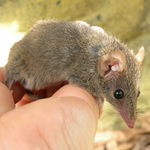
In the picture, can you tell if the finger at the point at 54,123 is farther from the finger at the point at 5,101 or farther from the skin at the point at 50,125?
the finger at the point at 5,101

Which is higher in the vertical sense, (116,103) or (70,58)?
(70,58)

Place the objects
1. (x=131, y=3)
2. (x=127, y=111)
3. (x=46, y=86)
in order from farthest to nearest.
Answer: (x=131, y=3), (x=46, y=86), (x=127, y=111)

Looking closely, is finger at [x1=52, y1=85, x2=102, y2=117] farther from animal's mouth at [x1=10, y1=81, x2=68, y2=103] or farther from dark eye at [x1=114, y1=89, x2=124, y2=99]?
animal's mouth at [x1=10, y1=81, x2=68, y2=103]

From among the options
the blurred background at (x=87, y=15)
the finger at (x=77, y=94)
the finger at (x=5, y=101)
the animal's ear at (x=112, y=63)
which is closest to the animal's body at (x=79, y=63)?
the animal's ear at (x=112, y=63)

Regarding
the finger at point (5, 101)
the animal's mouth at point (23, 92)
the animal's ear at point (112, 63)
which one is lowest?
the animal's mouth at point (23, 92)

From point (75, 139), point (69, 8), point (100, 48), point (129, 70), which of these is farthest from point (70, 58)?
point (69, 8)

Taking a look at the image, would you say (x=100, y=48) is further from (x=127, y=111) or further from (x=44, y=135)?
(x=44, y=135)

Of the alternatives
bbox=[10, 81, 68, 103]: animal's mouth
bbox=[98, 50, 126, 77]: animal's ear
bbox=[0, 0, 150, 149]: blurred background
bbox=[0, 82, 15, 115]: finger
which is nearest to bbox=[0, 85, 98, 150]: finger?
bbox=[0, 82, 15, 115]: finger
